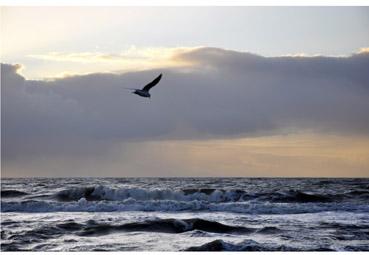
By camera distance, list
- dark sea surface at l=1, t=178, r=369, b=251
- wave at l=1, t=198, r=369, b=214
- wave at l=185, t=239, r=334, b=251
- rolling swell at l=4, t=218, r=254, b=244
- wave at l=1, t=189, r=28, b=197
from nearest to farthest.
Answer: wave at l=185, t=239, r=334, b=251, dark sea surface at l=1, t=178, r=369, b=251, rolling swell at l=4, t=218, r=254, b=244, wave at l=1, t=198, r=369, b=214, wave at l=1, t=189, r=28, b=197

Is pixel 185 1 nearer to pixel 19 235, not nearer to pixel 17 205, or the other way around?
pixel 19 235

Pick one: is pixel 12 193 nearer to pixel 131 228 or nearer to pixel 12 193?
pixel 12 193

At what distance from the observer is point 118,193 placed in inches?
910

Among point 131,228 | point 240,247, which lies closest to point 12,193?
point 131,228

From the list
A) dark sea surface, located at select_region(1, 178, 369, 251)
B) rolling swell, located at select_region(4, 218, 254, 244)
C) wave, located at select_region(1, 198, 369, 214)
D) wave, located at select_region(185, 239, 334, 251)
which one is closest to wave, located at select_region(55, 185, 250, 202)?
dark sea surface, located at select_region(1, 178, 369, 251)

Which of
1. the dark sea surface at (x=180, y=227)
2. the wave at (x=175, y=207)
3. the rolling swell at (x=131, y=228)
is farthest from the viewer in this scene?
the wave at (x=175, y=207)

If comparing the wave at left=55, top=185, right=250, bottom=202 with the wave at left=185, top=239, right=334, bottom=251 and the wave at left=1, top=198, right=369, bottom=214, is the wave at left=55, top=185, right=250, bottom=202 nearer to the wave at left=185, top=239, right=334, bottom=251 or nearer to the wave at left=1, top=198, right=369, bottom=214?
the wave at left=1, top=198, right=369, bottom=214

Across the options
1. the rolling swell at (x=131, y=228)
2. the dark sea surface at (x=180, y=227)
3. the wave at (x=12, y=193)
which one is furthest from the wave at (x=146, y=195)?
the rolling swell at (x=131, y=228)

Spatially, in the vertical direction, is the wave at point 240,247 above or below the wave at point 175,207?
below

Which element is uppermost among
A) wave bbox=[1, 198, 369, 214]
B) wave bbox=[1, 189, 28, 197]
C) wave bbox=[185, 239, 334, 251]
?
wave bbox=[1, 198, 369, 214]

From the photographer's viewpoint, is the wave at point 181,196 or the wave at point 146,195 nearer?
the wave at point 181,196

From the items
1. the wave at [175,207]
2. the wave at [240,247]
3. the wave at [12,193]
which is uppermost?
the wave at [175,207]

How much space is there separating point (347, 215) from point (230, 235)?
17.7ft

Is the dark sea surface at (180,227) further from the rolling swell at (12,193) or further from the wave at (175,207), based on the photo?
the rolling swell at (12,193)
